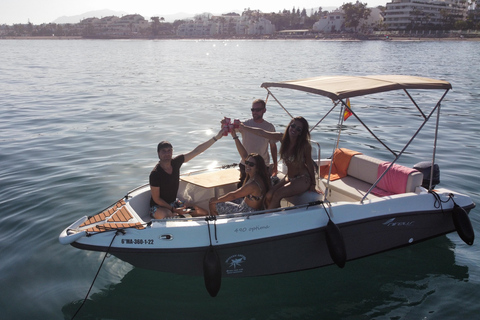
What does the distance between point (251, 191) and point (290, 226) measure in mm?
651

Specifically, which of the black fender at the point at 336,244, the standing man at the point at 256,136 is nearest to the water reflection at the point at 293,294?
the black fender at the point at 336,244

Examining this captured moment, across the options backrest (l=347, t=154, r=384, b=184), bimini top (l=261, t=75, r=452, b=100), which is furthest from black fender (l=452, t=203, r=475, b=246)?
bimini top (l=261, t=75, r=452, b=100)

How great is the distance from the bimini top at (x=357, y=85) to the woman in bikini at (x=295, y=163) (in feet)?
1.98

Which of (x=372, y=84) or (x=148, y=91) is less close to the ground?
(x=372, y=84)

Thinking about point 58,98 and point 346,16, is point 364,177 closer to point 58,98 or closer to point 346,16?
point 58,98

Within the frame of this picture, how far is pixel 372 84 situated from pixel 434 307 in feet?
9.92

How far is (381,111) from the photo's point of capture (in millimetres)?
16906

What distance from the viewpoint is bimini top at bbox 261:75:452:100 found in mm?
5477

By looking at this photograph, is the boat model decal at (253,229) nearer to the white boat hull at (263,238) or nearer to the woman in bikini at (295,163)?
the white boat hull at (263,238)

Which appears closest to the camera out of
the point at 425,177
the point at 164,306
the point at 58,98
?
the point at 164,306

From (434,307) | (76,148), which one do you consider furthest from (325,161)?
(76,148)

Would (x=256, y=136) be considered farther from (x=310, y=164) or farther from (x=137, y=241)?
(x=137, y=241)

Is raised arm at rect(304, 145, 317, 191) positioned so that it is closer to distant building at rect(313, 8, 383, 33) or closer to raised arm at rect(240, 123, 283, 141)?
raised arm at rect(240, 123, 283, 141)

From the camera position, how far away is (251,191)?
5.20 meters
